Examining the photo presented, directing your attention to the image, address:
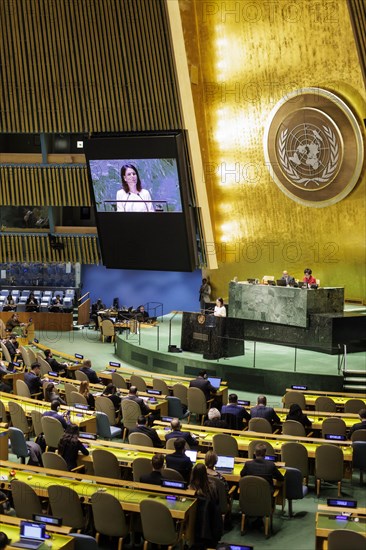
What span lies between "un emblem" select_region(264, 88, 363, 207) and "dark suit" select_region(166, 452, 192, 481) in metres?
11.9

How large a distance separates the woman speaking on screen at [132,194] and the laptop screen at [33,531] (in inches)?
514

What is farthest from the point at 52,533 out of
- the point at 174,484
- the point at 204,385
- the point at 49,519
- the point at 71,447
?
the point at 204,385

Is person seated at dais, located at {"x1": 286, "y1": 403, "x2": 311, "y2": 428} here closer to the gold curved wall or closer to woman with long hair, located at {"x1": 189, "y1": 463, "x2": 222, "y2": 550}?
woman with long hair, located at {"x1": 189, "y1": 463, "x2": 222, "y2": 550}

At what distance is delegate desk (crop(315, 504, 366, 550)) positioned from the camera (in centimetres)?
701

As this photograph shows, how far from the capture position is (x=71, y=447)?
934 centimetres

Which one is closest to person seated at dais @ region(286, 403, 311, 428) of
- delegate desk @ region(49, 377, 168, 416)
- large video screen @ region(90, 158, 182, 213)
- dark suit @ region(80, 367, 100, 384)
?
delegate desk @ region(49, 377, 168, 416)

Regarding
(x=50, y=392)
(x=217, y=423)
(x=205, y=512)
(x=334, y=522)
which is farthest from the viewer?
(x=50, y=392)

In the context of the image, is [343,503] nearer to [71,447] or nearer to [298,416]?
[71,447]

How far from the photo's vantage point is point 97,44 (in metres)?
19.0

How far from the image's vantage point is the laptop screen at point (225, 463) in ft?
29.8

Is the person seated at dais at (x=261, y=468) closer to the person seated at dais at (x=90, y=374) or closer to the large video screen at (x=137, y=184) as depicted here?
the person seated at dais at (x=90, y=374)

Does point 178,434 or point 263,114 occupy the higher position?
point 263,114

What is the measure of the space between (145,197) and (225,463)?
11093 millimetres

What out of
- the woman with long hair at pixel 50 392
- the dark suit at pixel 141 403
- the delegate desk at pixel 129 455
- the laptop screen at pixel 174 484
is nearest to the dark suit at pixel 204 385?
the dark suit at pixel 141 403
